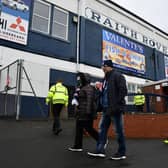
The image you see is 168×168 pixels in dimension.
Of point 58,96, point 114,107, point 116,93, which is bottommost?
point 114,107

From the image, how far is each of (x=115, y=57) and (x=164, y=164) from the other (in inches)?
628

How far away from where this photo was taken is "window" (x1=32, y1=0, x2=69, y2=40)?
1609 cm

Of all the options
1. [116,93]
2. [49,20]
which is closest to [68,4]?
[49,20]

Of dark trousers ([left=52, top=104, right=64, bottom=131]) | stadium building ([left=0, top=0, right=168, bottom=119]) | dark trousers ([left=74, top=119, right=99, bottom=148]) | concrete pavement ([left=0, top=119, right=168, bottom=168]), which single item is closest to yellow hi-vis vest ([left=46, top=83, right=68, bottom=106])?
dark trousers ([left=52, top=104, right=64, bottom=131])

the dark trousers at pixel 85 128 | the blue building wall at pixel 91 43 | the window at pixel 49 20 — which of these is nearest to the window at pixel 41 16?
the window at pixel 49 20

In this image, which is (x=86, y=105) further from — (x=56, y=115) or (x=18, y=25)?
(x=18, y=25)

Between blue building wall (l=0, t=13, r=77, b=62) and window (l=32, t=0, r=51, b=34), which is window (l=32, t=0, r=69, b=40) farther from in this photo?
blue building wall (l=0, t=13, r=77, b=62)

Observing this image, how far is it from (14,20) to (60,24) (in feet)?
11.2

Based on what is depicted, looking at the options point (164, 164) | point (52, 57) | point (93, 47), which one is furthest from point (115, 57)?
point (164, 164)

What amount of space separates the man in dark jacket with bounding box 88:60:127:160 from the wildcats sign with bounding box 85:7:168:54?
14280mm

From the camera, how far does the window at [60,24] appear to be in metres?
17.0

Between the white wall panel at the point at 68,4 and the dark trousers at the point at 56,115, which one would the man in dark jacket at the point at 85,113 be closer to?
the dark trousers at the point at 56,115

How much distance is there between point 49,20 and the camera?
55.1 ft

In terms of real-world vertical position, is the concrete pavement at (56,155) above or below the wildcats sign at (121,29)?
below
